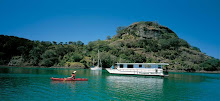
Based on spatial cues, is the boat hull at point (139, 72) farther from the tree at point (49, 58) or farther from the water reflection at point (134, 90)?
the tree at point (49, 58)

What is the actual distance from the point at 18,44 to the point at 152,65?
110 meters

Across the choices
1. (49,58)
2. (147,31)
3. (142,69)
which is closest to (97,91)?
(142,69)

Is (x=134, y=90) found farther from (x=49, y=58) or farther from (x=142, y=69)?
(x=49, y=58)

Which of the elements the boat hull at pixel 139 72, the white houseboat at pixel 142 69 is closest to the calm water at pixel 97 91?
the boat hull at pixel 139 72

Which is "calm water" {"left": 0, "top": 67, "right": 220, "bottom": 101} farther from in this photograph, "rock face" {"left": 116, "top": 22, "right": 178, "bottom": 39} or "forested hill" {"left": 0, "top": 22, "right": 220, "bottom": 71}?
"rock face" {"left": 116, "top": 22, "right": 178, "bottom": 39}

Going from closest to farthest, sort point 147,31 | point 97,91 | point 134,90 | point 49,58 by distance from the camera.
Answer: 1. point 97,91
2. point 134,90
3. point 49,58
4. point 147,31

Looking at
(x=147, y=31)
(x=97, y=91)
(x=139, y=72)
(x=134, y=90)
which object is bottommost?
(x=134, y=90)

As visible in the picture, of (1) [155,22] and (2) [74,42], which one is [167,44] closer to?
(1) [155,22]

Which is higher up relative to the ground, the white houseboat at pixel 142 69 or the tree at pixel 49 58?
the tree at pixel 49 58

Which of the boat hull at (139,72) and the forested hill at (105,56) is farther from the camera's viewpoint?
the forested hill at (105,56)

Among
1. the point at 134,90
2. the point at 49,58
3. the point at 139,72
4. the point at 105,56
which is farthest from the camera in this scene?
the point at 49,58

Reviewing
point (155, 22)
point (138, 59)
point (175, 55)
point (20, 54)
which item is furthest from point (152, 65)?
point (155, 22)

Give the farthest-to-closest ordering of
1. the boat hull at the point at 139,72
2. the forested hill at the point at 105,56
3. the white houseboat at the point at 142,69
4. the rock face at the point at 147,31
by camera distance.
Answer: the rock face at the point at 147,31 → the forested hill at the point at 105,56 → the white houseboat at the point at 142,69 → the boat hull at the point at 139,72

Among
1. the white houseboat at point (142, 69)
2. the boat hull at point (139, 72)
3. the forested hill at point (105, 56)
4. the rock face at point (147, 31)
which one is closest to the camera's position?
the boat hull at point (139, 72)
